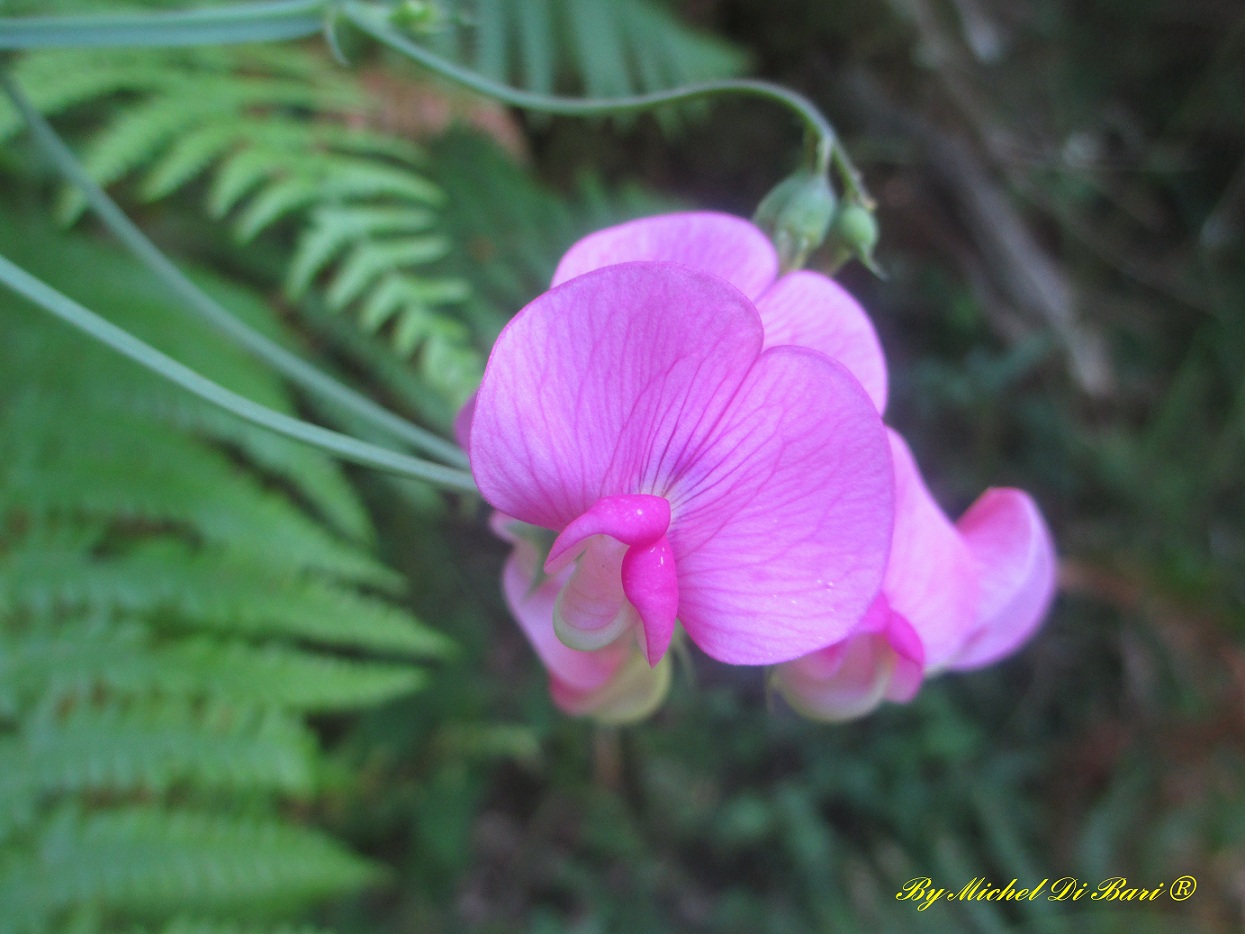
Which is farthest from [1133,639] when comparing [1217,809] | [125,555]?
[125,555]

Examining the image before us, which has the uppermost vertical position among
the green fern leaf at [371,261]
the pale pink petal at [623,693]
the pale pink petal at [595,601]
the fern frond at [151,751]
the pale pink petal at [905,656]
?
the pale pink petal at [595,601]

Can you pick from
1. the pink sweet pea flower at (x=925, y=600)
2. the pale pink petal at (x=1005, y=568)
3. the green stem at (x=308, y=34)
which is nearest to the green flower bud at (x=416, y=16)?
the green stem at (x=308, y=34)

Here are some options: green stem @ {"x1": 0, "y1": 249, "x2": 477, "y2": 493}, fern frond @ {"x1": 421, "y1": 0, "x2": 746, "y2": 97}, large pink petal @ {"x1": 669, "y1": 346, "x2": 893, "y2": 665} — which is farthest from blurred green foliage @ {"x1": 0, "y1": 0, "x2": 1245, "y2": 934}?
large pink petal @ {"x1": 669, "y1": 346, "x2": 893, "y2": 665}

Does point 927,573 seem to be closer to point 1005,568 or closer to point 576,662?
point 1005,568

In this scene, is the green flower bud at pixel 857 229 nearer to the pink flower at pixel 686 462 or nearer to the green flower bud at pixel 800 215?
the green flower bud at pixel 800 215

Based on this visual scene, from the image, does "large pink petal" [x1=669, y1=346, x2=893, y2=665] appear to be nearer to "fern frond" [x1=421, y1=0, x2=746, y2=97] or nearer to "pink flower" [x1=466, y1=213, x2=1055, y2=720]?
"pink flower" [x1=466, y1=213, x2=1055, y2=720]

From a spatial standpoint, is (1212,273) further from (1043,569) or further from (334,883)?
(334,883)
